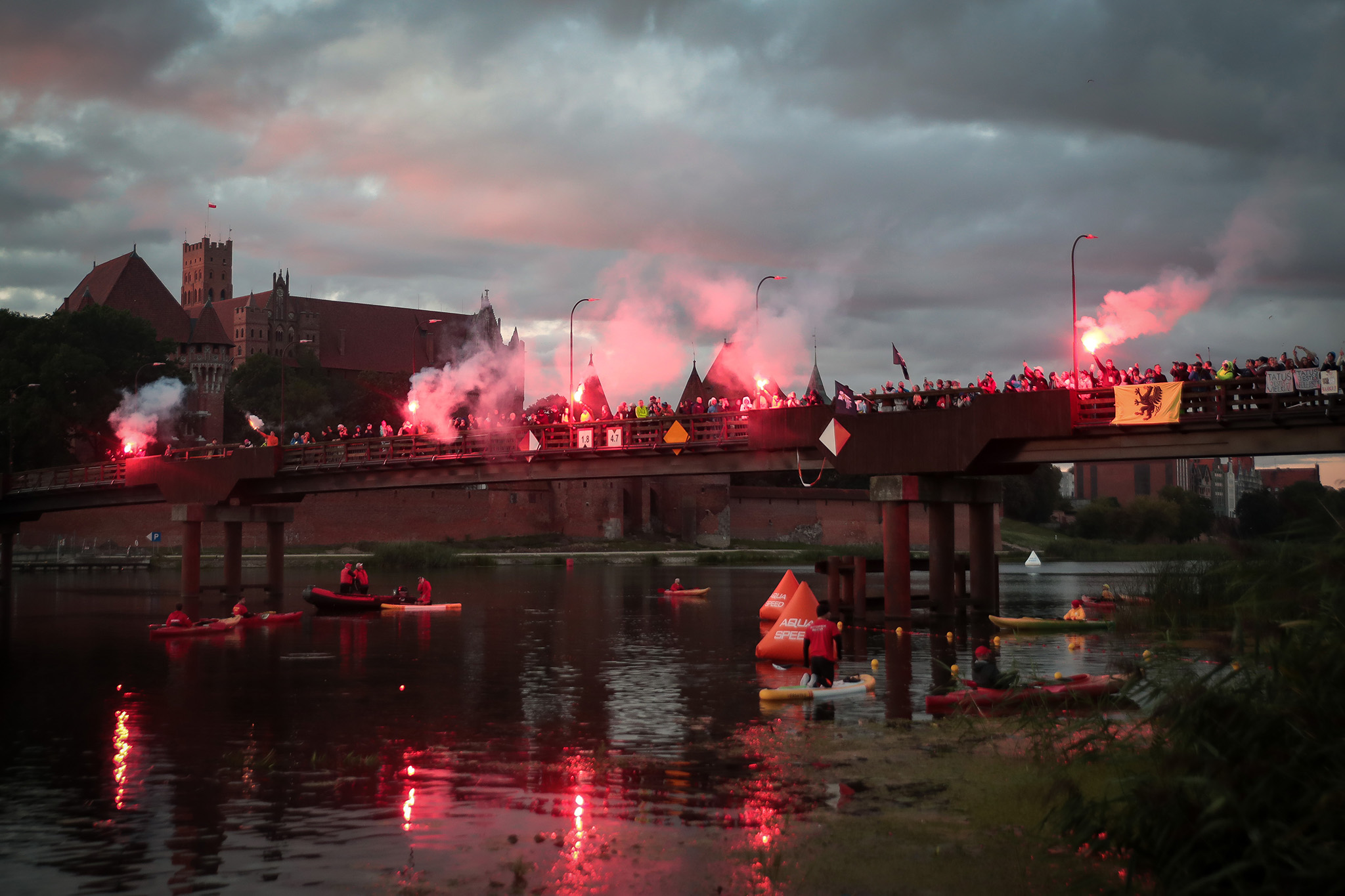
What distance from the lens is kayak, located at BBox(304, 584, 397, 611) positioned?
1941 inches

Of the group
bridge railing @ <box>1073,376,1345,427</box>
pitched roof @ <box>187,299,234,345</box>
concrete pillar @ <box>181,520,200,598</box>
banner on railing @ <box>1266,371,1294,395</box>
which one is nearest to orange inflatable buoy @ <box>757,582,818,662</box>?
bridge railing @ <box>1073,376,1345,427</box>

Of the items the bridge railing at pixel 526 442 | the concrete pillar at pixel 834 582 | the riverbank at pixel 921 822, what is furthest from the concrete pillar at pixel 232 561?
the riverbank at pixel 921 822

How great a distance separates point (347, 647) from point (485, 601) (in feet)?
65.7

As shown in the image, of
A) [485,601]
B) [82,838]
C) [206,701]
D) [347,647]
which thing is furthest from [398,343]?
[82,838]

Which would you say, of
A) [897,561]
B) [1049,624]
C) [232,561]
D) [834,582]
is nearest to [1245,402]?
[1049,624]

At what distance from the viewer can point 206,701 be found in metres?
25.7

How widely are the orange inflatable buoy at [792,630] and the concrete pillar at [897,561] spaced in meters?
9.02

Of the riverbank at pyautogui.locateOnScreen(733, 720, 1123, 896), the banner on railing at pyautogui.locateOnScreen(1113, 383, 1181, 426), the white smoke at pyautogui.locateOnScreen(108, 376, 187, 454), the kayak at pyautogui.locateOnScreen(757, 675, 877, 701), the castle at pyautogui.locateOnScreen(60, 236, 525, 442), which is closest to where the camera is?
the riverbank at pyautogui.locateOnScreen(733, 720, 1123, 896)

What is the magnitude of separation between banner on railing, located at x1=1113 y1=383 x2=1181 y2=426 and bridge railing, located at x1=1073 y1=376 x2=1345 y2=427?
250 millimetres

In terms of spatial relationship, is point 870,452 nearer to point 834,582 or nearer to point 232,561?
point 834,582

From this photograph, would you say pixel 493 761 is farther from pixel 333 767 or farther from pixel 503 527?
pixel 503 527

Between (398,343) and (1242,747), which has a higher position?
(398,343)

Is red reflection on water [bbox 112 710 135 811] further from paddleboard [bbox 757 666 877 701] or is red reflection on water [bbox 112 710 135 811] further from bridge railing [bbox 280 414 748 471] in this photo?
bridge railing [bbox 280 414 748 471]

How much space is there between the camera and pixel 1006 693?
772 inches
